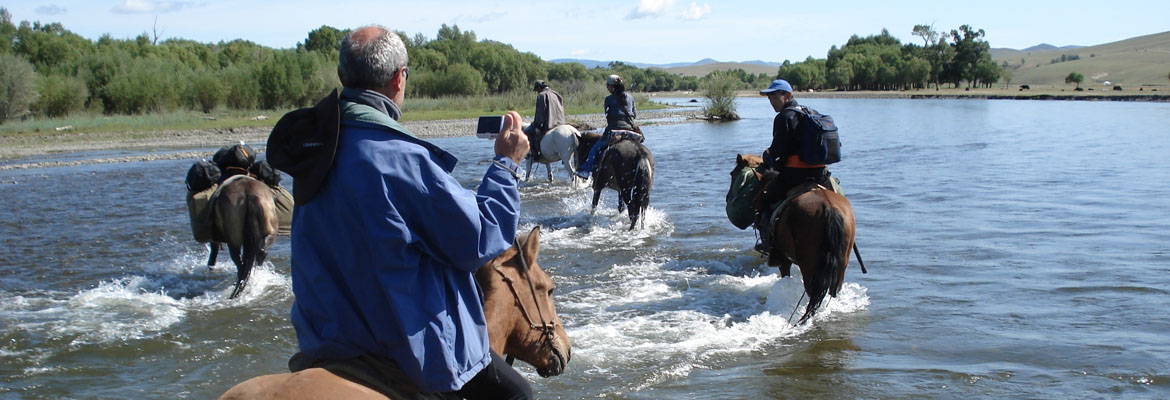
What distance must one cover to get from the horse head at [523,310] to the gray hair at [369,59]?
2.46 feet

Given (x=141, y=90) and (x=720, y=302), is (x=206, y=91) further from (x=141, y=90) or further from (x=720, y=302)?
(x=720, y=302)

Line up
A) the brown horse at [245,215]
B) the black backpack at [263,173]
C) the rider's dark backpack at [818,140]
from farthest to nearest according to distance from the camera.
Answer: the black backpack at [263,173]
the brown horse at [245,215]
the rider's dark backpack at [818,140]

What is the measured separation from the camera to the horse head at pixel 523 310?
111 inches

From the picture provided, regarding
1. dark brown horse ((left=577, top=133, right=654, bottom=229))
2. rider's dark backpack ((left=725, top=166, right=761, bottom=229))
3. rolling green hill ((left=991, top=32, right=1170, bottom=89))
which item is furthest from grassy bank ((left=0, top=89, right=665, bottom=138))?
rolling green hill ((left=991, top=32, right=1170, bottom=89))

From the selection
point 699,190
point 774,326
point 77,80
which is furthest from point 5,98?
Result: point 774,326

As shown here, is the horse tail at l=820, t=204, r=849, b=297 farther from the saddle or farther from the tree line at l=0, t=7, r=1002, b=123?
the tree line at l=0, t=7, r=1002, b=123

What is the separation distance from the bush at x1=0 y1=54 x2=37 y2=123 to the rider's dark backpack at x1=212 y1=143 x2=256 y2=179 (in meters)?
34.1

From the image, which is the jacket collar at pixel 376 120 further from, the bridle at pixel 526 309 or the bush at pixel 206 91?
the bush at pixel 206 91

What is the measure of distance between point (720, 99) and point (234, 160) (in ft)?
126

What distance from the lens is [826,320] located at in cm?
723

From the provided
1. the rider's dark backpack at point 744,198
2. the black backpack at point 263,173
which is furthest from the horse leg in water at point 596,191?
the black backpack at point 263,173

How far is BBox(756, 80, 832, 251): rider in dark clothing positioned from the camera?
7.14m

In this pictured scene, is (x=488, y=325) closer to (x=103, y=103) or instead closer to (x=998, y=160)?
(x=998, y=160)

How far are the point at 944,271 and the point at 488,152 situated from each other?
57.7 feet
